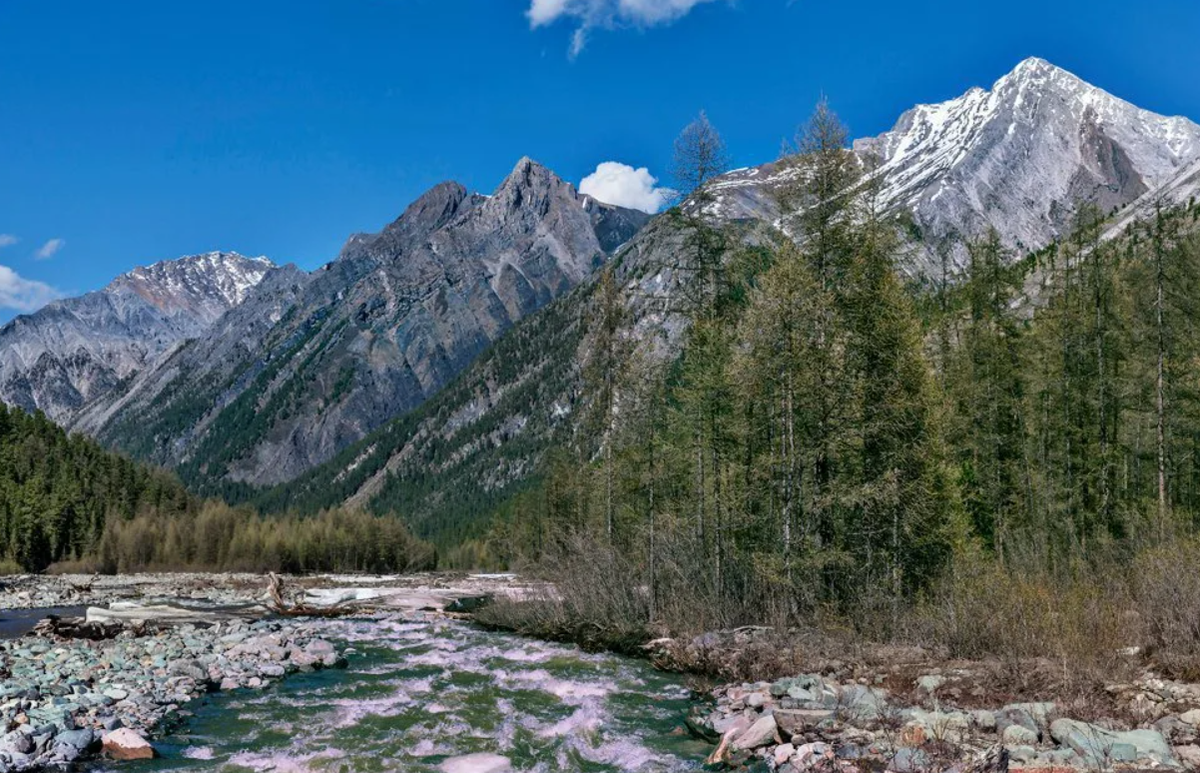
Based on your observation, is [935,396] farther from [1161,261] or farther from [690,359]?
[1161,261]

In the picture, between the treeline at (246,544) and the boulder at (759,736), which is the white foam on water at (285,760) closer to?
the boulder at (759,736)

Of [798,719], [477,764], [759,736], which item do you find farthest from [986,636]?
[477,764]

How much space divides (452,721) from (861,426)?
11.7m

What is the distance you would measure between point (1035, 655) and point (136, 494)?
113735 millimetres

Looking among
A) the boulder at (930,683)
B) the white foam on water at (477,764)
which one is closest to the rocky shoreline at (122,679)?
the white foam on water at (477,764)

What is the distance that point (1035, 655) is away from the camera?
13.0m

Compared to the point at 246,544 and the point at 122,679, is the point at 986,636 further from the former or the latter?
the point at 246,544

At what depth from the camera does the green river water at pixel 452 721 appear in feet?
38.0

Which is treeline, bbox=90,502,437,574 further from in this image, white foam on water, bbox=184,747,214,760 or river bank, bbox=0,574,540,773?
white foam on water, bbox=184,747,214,760

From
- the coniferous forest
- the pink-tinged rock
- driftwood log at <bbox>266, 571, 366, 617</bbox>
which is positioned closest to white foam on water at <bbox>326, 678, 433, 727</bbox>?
the pink-tinged rock

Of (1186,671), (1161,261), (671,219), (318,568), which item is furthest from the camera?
(318,568)

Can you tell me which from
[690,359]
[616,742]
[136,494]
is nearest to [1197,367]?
[690,359]

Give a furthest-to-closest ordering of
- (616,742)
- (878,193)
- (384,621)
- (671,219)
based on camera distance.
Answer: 1. (384,621)
2. (671,219)
3. (878,193)
4. (616,742)

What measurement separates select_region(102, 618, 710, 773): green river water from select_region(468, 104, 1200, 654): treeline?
13.4 ft
